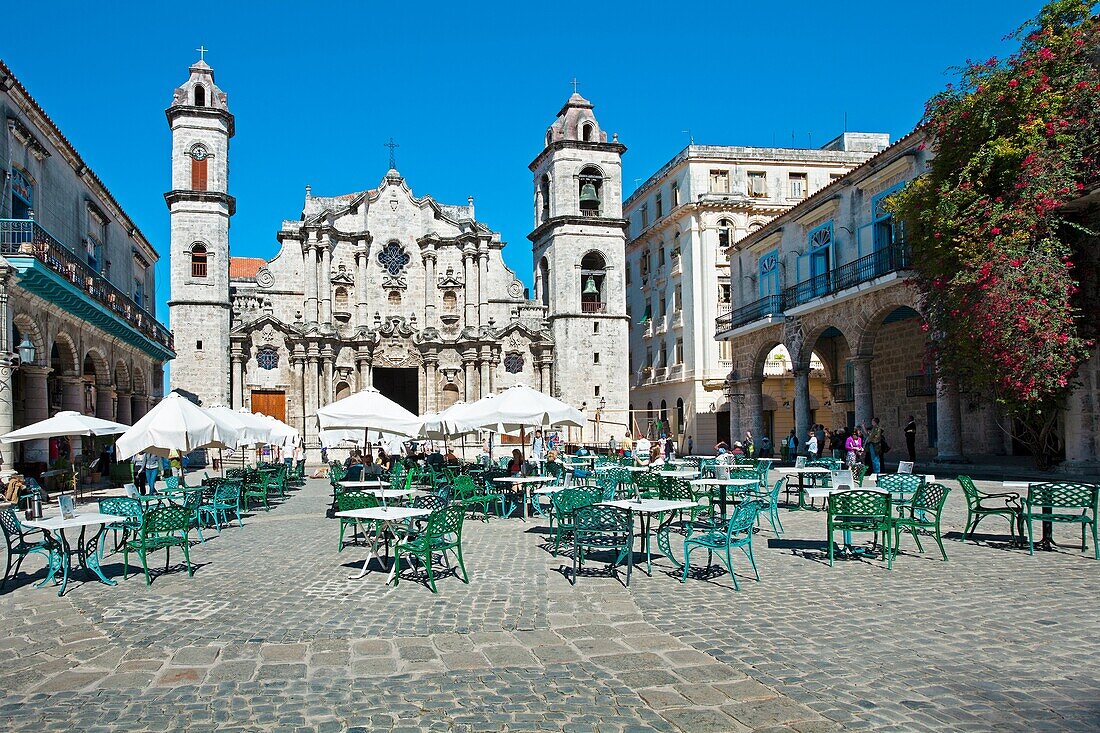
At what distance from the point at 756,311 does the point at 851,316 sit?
5990 millimetres

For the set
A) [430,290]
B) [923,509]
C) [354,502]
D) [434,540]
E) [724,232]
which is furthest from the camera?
[430,290]

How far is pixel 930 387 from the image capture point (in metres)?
25.6

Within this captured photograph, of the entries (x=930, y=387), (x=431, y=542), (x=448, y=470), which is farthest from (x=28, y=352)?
(x=930, y=387)

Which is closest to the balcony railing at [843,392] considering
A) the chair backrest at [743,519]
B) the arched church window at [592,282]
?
the arched church window at [592,282]

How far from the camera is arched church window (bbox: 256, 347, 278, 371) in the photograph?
39719 mm

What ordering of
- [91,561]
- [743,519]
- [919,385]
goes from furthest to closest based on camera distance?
[919,385] → [91,561] → [743,519]

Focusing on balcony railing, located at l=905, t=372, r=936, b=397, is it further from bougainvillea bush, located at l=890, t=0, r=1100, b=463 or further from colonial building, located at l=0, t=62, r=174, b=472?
colonial building, located at l=0, t=62, r=174, b=472

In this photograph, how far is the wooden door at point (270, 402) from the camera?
3984 centimetres

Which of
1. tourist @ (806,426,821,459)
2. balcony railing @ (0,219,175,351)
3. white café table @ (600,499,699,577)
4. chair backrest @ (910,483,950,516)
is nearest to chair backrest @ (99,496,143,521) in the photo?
white café table @ (600,499,699,577)

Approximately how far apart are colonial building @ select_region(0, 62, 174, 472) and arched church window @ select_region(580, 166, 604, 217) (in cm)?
2092

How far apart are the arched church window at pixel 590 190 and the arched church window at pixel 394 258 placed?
959 cm

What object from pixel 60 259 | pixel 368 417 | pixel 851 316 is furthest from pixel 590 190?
pixel 368 417

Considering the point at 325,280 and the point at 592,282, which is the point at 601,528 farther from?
the point at 325,280

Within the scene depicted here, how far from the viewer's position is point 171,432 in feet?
41.4
